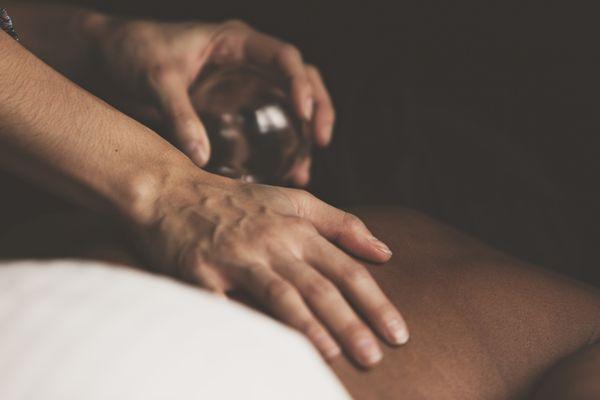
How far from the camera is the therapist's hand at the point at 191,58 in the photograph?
39.9 inches

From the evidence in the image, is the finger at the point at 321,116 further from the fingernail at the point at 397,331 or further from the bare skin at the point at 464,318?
the fingernail at the point at 397,331

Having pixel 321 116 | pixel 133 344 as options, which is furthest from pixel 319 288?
pixel 321 116

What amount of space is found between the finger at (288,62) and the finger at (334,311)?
0.49 m

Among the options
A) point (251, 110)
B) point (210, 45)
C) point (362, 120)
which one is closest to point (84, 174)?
point (251, 110)

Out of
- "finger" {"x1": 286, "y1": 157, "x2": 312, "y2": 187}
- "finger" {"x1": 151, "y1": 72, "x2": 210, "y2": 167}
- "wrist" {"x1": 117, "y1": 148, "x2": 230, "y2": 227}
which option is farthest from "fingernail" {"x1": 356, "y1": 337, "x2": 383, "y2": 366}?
"finger" {"x1": 286, "y1": 157, "x2": 312, "y2": 187}

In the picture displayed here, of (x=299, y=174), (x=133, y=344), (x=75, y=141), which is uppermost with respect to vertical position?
(x=133, y=344)

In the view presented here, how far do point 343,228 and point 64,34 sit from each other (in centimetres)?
70

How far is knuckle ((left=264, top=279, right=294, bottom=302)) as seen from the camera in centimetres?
53

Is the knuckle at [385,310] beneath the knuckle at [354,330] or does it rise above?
above

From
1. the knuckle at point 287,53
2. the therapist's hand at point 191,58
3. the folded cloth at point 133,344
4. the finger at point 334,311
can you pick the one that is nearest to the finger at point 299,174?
the therapist's hand at point 191,58

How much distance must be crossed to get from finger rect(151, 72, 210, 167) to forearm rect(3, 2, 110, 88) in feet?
0.55

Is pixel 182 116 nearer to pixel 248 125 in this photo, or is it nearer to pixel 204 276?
pixel 248 125

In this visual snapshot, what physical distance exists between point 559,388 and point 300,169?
1.94 ft

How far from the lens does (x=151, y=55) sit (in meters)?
1.02
